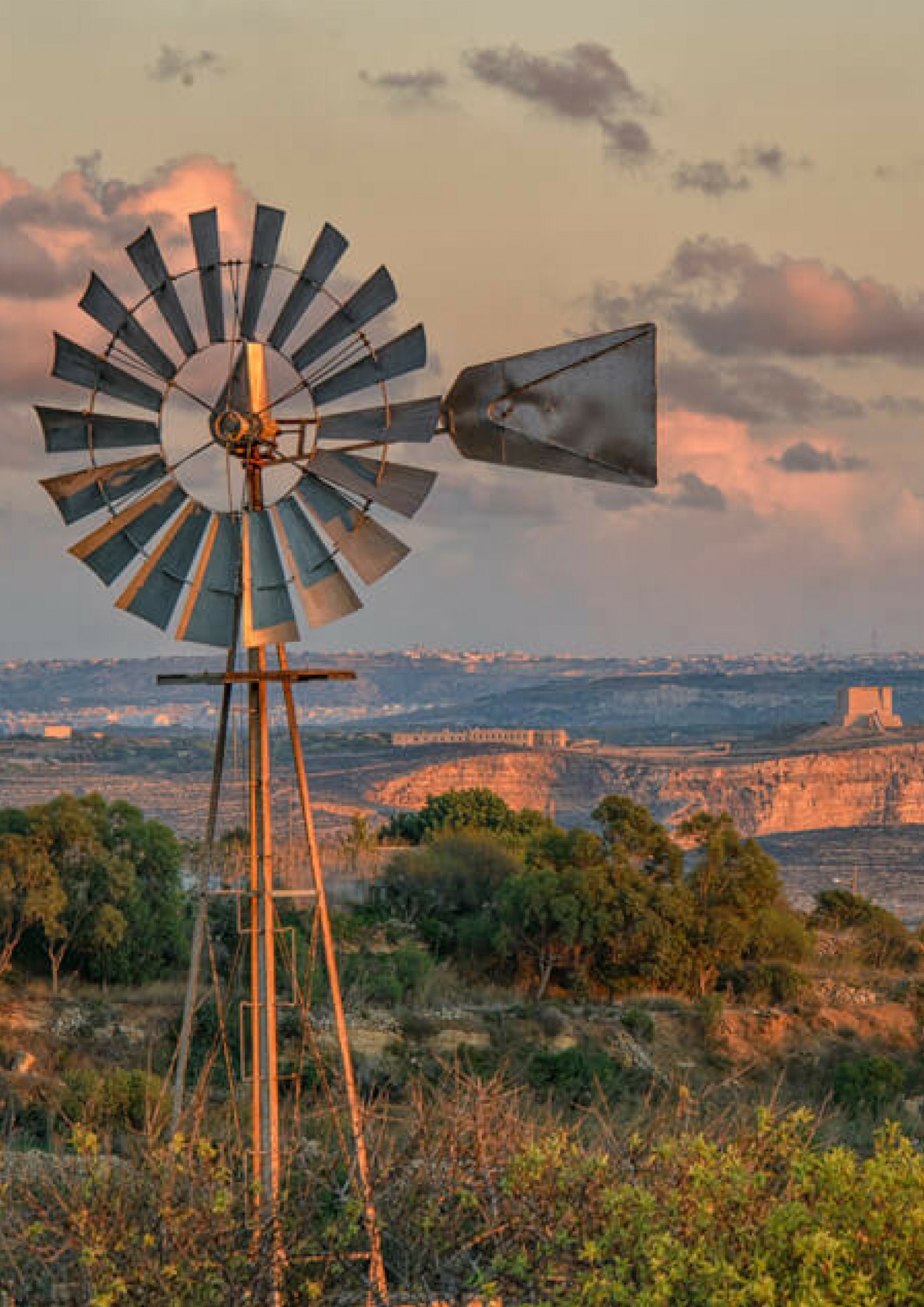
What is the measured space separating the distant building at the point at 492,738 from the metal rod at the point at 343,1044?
123 metres

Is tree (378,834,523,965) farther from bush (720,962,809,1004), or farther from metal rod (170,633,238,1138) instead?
metal rod (170,633,238,1138)

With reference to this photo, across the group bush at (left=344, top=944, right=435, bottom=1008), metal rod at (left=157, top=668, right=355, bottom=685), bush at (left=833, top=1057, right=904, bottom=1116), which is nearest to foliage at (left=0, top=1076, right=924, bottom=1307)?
metal rod at (left=157, top=668, right=355, bottom=685)

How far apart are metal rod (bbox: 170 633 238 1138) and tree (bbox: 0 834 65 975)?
20.8m

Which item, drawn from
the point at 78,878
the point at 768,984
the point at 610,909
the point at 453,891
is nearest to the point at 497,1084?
the point at 78,878

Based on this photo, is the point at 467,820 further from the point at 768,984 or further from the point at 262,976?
the point at 262,976

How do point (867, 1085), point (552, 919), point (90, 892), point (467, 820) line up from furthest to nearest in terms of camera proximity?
point (467, 820) → point (552, 919) → point (90, 892) → point (867, 1085)

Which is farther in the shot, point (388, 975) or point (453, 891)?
point (453, 891)

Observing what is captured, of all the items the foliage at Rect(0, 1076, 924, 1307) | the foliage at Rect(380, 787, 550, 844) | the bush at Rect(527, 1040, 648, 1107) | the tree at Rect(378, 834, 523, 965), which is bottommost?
the bush at Rect(527, 1040, 648, 1107)

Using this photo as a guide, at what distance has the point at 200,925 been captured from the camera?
7898 millimetres

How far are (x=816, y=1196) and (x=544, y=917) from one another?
23395 millimetres

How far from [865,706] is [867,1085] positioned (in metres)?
159

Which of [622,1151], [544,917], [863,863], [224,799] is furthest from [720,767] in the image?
[622,1151]

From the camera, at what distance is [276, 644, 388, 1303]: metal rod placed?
7617 mm

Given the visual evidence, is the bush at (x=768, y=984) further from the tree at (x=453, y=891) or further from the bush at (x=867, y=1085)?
the bush at (x=867, y=1085)
